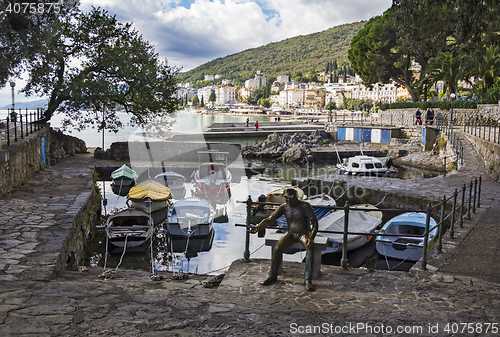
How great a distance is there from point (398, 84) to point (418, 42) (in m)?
44.7

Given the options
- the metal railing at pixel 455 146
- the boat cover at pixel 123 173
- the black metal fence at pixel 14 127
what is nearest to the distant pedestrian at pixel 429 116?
the metal railing at pixel 455 146

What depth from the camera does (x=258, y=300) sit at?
14.4 ft

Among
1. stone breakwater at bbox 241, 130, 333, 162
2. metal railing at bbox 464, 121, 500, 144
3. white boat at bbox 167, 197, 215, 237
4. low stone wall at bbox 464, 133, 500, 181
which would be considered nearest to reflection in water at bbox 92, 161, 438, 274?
white boat at bbox 167, 197, 215, 237

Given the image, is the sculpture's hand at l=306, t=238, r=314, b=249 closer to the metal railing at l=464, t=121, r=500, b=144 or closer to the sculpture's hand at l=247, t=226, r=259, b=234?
the sculpture's hand at l=247, t=226, r=259, b=234

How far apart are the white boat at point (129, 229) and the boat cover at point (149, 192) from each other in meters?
3.73

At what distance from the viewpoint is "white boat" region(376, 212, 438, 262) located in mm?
Result: 9616

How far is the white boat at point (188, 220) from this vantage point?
13156 millimetres

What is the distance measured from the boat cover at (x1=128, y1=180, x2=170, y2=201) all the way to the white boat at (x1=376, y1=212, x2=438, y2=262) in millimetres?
10321

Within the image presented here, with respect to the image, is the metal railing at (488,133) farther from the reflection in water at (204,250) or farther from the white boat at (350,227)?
A: the reflection in water at (204,250)

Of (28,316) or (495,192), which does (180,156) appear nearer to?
(495,192)

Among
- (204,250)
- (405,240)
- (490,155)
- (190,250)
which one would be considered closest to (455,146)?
(490,155)

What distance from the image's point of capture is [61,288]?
493 cm

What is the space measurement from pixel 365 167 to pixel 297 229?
67.0ft

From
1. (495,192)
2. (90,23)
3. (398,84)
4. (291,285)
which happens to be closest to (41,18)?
(90,23)
